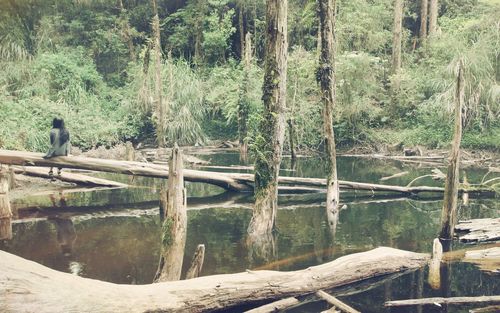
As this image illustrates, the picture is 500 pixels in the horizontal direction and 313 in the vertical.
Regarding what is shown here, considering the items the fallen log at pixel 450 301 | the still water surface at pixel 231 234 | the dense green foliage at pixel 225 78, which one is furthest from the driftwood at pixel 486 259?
the dense green foliage at pixel 225 78

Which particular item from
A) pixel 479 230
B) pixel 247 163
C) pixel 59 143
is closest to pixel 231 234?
pixel 479 230

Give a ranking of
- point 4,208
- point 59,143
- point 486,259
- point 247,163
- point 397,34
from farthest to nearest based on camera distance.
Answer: point 397,34 < point 247,163 < point 59,143 < point 4,208 < point 486,259

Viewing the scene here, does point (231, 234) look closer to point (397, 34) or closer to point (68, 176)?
point (68, 176)

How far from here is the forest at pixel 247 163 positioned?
22.1ft

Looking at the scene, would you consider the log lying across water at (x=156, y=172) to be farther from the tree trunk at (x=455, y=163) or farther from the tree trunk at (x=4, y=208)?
the tree trunk at (x=455, y=163)

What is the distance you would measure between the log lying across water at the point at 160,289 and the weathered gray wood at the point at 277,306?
0.57 ft

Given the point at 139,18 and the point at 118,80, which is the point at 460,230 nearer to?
the point at 118,80

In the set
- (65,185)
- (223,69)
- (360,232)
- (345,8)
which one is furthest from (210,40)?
(360,232)

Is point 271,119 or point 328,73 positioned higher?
point 328,73

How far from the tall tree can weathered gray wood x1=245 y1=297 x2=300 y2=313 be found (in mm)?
3552

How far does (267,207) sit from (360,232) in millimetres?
2391

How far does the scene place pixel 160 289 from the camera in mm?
5820

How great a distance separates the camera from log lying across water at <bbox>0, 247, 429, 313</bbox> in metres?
5.03

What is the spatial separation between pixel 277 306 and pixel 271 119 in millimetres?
4441
